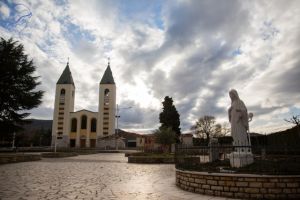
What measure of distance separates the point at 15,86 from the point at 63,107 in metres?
58.4

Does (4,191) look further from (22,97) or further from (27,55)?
(27,55)

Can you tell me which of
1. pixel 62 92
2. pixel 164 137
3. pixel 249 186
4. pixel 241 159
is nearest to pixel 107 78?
pixel 62 92

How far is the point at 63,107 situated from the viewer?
7812cm

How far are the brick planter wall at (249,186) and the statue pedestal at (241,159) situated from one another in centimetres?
198

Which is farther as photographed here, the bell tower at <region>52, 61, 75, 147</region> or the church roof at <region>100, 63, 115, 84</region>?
the church roof at <region>100, 63, 115, 84</region>

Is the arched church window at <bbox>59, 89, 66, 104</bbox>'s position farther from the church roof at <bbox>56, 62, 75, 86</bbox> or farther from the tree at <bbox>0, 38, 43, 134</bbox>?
the tree at <bbox>0, 38, 43, 134</bbox>

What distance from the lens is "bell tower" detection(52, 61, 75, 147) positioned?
7569 cm

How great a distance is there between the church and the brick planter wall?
70057 mm

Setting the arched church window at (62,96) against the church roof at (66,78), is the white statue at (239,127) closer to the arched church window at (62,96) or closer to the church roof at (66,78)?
the arched church window at (62,96)

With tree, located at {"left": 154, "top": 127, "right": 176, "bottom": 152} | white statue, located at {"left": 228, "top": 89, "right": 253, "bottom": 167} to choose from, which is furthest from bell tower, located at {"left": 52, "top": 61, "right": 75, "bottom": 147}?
white statue, located at {"left": 228, "top": 89, "right": 253, "bottom": 167}

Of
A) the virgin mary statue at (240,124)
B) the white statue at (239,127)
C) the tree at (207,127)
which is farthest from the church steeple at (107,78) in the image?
the virgin mary statue at (240,124)

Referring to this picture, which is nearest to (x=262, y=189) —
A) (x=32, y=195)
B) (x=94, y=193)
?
(x=94, y=193)

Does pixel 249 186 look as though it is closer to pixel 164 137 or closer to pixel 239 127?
pixel 239 127

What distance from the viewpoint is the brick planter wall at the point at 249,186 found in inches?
251
